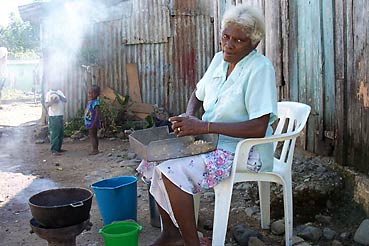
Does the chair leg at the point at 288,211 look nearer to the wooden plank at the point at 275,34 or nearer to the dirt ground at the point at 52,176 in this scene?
the dirt ground at the point at 52,176

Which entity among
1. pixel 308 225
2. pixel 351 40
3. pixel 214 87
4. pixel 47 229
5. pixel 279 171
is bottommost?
pixel 308 225

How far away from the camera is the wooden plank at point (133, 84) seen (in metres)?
10.3

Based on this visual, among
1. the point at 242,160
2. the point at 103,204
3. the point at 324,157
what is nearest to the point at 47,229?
the point at 103,204

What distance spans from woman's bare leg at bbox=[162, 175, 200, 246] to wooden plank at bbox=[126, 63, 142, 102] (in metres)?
Result: 7.36

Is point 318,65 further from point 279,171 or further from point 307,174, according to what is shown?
point 279,171

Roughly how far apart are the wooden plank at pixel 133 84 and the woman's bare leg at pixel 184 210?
736cm

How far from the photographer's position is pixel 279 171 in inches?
136

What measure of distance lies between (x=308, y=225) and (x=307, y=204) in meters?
0.35

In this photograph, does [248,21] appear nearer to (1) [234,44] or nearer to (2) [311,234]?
(1) [234,44]

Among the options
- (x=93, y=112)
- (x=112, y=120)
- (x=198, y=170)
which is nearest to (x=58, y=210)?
(x=198, y=170)

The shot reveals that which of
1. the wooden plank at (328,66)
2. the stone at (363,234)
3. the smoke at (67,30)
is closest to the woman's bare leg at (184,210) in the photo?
the stone at (363,234)

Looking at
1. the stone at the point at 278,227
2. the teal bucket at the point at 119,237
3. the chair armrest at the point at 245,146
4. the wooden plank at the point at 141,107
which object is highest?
the chair armrest at the point at 245,146

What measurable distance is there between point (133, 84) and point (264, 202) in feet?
22.6

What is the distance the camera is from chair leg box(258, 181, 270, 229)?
3.79m
